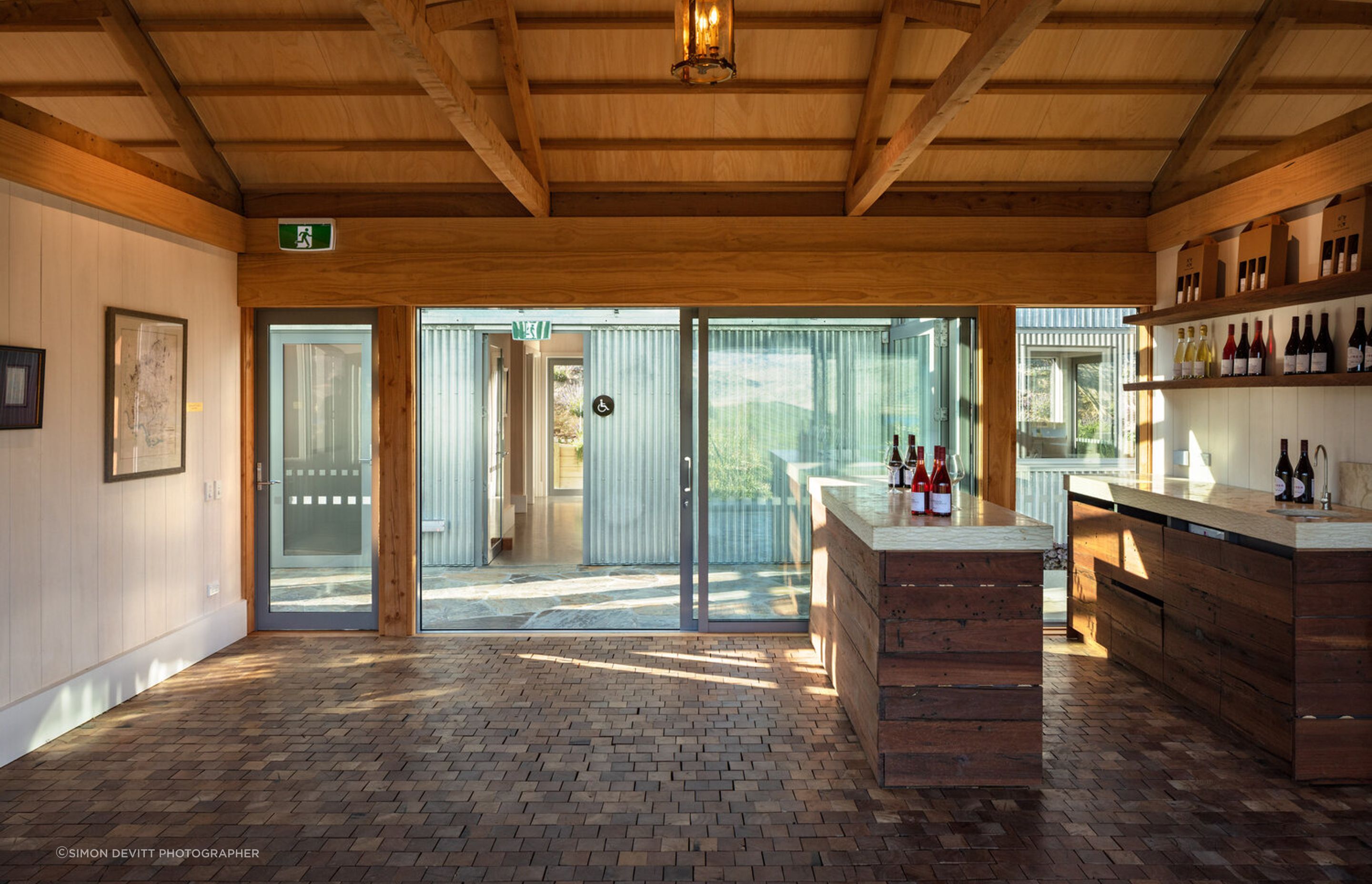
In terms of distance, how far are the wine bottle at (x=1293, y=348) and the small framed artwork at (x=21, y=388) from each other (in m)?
5.96

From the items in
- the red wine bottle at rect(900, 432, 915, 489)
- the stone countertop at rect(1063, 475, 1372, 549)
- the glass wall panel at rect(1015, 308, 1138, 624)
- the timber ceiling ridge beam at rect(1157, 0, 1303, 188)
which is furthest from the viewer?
the glass wall panel at rect(1015, 308, 1138, 624)

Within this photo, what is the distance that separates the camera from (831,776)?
12.6 ft

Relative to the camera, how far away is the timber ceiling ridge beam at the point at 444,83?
3.33 m

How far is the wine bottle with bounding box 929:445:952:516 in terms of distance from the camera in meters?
4.07

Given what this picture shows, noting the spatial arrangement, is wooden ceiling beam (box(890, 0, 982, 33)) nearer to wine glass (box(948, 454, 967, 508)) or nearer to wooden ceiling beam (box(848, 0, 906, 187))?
wooden ceiling beam (box(848, 0, 906, 187))

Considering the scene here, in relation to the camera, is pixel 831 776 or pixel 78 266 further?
pixel 78 266

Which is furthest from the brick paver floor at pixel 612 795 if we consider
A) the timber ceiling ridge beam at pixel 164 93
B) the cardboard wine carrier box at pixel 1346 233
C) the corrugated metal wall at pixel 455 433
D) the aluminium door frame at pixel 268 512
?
the corrugated metal wall at pixel 455 433

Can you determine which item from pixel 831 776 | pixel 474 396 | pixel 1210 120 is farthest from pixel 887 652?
pixel 474 396

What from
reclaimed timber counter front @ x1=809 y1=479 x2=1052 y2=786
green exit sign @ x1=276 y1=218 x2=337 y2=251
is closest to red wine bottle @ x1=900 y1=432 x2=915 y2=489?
reclaimed timber counter front @ x1=809 y1=479 x2=1052 y2=786

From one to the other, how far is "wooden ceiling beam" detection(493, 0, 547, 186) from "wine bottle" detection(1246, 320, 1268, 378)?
13.9 ft

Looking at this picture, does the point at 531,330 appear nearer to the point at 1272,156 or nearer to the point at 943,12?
the point at 943,12

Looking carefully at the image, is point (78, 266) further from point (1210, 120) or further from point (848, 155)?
point (1210, 120)

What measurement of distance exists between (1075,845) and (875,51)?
4.18m

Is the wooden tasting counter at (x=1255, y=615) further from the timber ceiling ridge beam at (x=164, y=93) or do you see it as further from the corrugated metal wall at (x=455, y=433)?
the timber ceiling ridge beam at (x=164, y=93)
